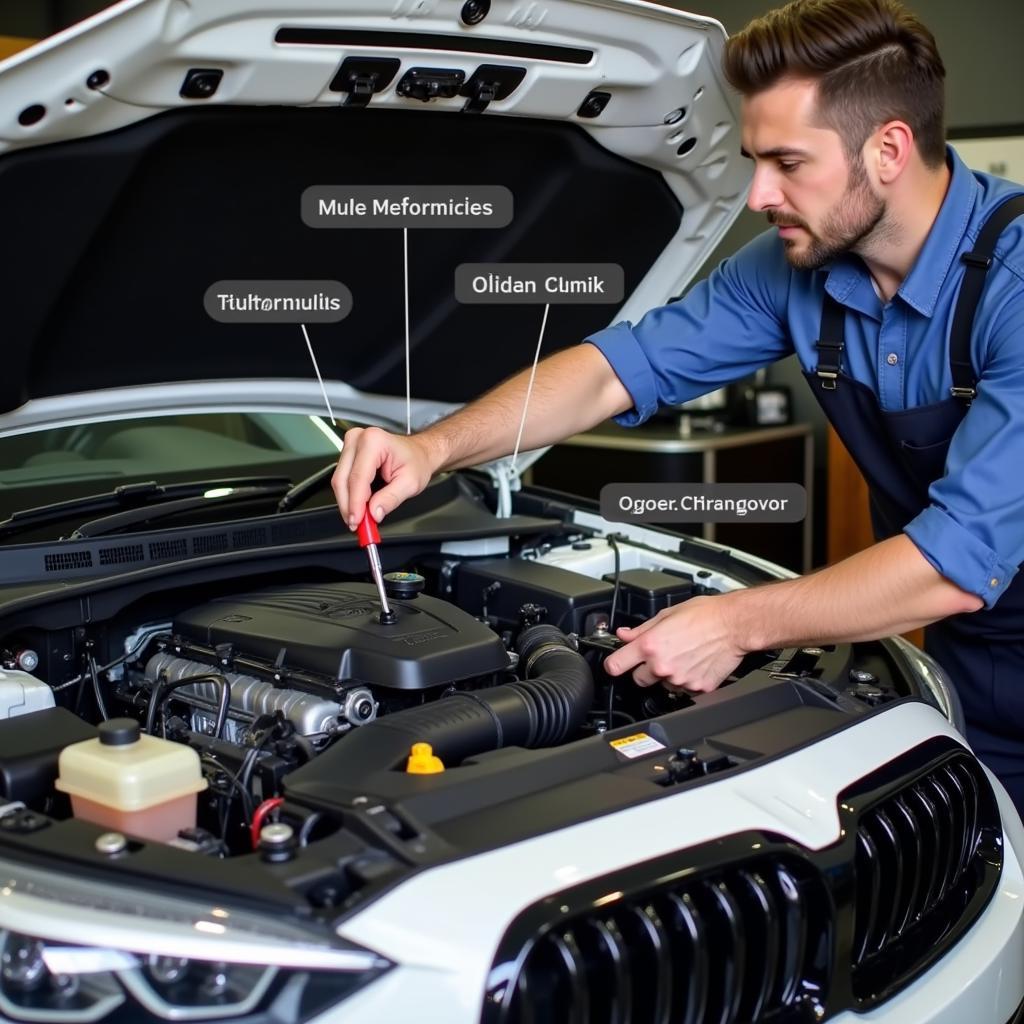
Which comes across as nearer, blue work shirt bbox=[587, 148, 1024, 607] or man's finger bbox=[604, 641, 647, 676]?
blue work shirt bbox=[587, 148, 1024, 607]

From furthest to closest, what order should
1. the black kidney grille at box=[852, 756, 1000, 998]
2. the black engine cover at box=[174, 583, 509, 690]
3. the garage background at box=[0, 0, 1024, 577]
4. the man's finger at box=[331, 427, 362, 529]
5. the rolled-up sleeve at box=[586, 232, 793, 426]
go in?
the garage background at box=[0, 0, 1024, 577] → the rolled-up sleeve at box=[586, 232, 793, 426] → the man's finger at box=[331, 427, 362, 529] → the black engine cover at box=[174, 583, 509, 690] → the black kidney grille at box=[852, 756, 1000, 998]

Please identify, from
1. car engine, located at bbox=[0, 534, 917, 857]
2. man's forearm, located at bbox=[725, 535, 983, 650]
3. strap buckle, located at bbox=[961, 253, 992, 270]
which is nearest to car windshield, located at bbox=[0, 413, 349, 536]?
car engine, located at bbox=[0, 534, 917, 857]

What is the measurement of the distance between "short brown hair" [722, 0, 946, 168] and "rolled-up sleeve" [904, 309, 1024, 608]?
39cm

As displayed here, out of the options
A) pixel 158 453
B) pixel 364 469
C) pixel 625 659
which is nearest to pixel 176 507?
pixel 158 453

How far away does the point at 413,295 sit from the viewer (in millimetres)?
2240

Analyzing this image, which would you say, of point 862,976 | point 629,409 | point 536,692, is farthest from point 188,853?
point 629,409

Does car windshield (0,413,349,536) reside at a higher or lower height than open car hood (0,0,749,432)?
lower

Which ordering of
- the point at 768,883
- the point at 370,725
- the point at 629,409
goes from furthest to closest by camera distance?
the point at 629,409, the point at 370,725, the point at 768,883

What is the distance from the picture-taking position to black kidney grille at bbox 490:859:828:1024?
113cm

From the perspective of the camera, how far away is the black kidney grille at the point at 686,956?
1133 mm

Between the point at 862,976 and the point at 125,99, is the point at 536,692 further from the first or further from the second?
the point at 125,99

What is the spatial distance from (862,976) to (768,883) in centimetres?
19

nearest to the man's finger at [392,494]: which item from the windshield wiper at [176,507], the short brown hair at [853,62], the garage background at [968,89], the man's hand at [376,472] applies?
the man's hand at [376,472]

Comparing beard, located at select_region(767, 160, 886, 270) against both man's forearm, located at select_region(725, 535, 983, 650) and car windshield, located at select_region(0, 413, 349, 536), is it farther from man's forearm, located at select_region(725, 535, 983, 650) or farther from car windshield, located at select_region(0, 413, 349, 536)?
car windshield, located at select_region(0, 413, 349, 536)
